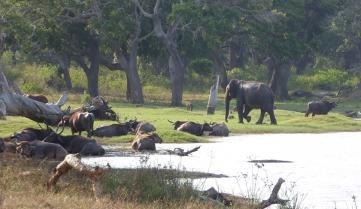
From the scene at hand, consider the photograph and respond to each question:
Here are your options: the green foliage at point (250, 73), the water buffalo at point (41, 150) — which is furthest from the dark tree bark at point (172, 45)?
the water buffalo at point (41, 150)

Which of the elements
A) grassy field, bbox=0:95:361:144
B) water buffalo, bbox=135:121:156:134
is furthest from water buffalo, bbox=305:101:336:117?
water buffalo, bbox=135:121:156:134

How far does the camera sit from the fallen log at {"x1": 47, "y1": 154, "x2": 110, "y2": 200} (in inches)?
560

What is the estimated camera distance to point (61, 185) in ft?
51.9

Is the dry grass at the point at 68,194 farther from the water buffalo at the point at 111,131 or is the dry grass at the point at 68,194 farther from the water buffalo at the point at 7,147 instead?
the water buffalo at the point at 111,131

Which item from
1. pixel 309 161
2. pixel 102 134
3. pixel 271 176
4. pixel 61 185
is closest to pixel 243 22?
pixel 102 134

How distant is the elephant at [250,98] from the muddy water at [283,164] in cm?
589

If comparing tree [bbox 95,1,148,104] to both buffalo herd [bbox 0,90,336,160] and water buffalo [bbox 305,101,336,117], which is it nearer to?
water buffalo [bbox 305,101,336,117]

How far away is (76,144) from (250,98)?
61.8ft

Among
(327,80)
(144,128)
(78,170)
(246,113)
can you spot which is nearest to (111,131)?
(144,128)

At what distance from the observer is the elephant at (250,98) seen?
42125 millimetres

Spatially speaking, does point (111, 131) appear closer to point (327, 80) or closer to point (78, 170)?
point (78, 170)

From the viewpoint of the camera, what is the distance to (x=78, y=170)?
15.0 m

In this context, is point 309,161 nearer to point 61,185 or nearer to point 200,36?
point 61,185

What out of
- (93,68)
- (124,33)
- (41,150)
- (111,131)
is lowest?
(111,131)
